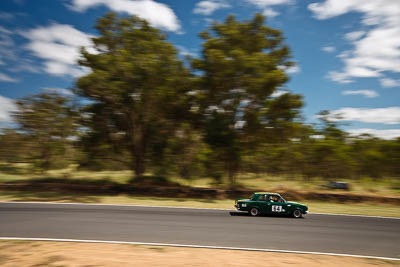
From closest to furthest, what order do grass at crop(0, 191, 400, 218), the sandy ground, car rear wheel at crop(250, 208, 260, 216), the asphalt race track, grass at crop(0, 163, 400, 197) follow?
the sandy ground
the asphalt race track
car rear wheel at crop(250, 208, 260, 216)
grass at crop(0, 191, 400, 218)
grass at crop(0, 163, 400, 197)

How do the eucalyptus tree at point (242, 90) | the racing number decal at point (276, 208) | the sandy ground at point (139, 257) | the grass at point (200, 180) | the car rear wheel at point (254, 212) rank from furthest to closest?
the grass at point (200, 180), the eucalyptus tree at point (242, 90), the car rear wheel at point (254, 212), the racing number decal at point (276, 208), the sandy ground at point (139, 257)

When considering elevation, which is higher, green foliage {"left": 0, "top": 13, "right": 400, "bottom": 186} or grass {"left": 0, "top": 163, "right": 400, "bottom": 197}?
green foliage {"left": 0, "top": 13, "right": 400, "bottom": 186}

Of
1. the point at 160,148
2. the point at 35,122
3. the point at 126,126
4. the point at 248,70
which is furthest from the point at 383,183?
the point at 35,122

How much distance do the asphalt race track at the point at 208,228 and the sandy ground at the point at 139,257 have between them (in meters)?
0.81

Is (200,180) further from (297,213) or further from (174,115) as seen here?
(297,213)

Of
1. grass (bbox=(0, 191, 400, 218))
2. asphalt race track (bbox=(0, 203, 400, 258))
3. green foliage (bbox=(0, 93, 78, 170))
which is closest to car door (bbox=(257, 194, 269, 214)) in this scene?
asphalt race track (bbox=(0, 203, 400, 258))

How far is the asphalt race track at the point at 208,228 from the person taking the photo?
826cm

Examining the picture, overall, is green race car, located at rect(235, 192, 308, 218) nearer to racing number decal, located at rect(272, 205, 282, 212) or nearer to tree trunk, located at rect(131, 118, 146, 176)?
racing number decal, located at rect(272, 205, 282, 212)

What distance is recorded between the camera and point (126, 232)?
905 cm

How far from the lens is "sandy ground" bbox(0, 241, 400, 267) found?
6137mm

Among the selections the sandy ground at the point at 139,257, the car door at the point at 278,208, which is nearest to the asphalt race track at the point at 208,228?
the car door at the point at 278,208

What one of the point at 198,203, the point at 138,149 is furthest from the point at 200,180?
the point at 198,203

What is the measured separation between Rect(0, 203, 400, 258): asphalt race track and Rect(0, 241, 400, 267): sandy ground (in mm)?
813

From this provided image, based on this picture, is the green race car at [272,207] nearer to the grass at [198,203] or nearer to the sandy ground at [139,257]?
the grass at [198,203]
